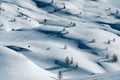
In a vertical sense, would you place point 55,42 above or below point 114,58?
above

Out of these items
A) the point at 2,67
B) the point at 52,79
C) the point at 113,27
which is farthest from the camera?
the point at 113,27

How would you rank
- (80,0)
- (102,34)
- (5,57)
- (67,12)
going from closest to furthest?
(5,57) → (102,34) → (67,12) → (80,0)

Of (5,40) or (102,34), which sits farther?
(102,34)

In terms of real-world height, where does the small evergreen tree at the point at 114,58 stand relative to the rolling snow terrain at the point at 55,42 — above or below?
below

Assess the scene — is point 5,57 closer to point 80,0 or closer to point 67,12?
point 67,12

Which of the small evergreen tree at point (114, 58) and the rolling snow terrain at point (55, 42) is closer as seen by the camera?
the rolling snow terrain at point (55, 42)

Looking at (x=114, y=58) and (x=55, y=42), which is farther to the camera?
(x=55, y=42)

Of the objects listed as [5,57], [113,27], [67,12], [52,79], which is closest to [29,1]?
[67,12]
